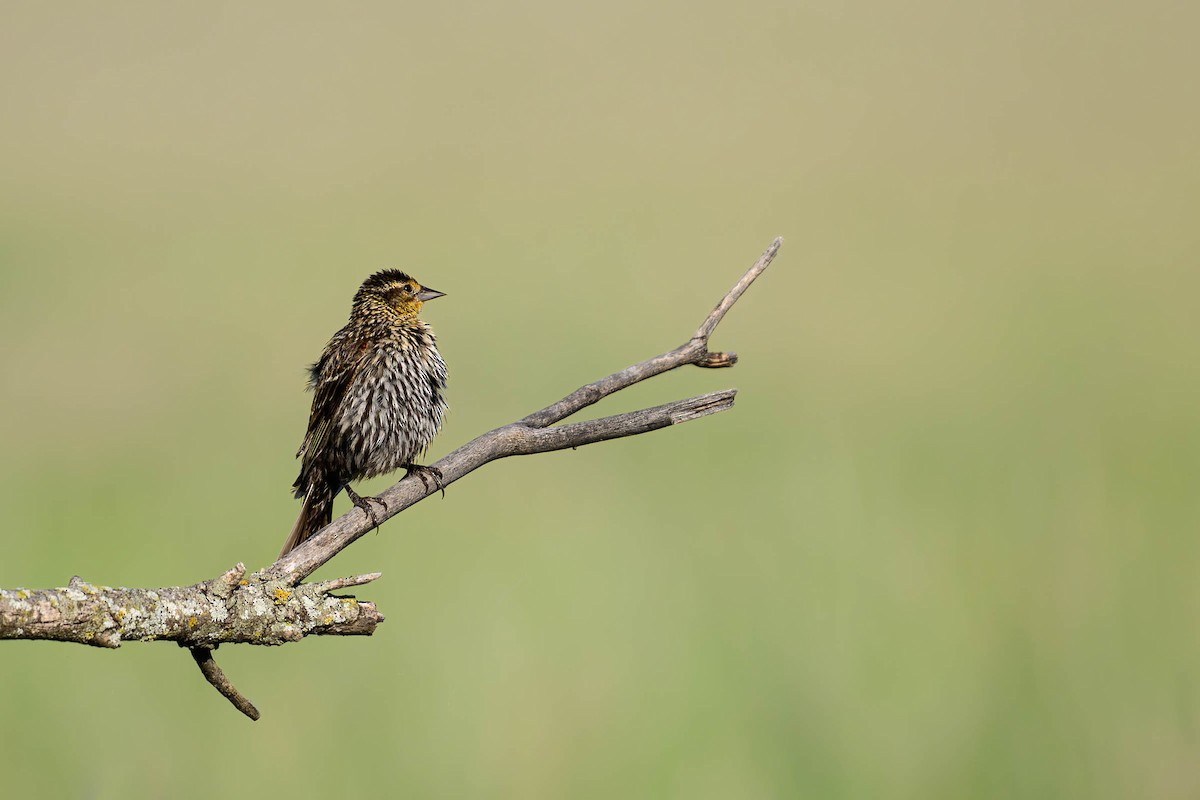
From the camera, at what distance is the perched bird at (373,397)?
17.1 feet

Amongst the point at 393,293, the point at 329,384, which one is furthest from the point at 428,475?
the point at 393,293

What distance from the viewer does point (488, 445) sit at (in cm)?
427

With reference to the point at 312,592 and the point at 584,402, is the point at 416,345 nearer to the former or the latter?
the point at 584,402

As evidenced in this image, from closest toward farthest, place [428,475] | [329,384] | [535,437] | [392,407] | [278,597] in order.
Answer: [278,597], [535,437], [428,475], [392,407], [329,384]

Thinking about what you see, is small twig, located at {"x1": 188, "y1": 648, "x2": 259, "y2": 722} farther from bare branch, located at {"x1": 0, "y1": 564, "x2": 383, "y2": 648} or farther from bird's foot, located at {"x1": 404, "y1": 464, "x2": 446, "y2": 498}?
bird's foot, located at {"x1": 404, "y1": 464, "x2": 446, "y2": 498}

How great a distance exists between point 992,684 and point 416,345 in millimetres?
6984

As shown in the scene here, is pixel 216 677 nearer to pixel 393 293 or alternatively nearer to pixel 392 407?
pixel 392 407

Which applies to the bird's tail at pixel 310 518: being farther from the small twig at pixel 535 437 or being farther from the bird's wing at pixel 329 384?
the small twig at pixel 535 437

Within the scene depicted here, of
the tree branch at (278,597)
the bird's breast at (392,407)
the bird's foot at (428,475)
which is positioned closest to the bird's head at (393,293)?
the bird's breast at (392,407)

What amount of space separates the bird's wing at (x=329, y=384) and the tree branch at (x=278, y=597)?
862 mm

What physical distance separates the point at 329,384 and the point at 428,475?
2.52 feet

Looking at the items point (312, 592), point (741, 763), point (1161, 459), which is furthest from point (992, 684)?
point (312, 592)

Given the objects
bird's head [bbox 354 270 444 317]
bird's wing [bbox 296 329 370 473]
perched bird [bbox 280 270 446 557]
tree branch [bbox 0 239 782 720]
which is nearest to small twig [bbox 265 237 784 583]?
tree branch [bbox 0 239 782 720]

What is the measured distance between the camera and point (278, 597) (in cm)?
361
